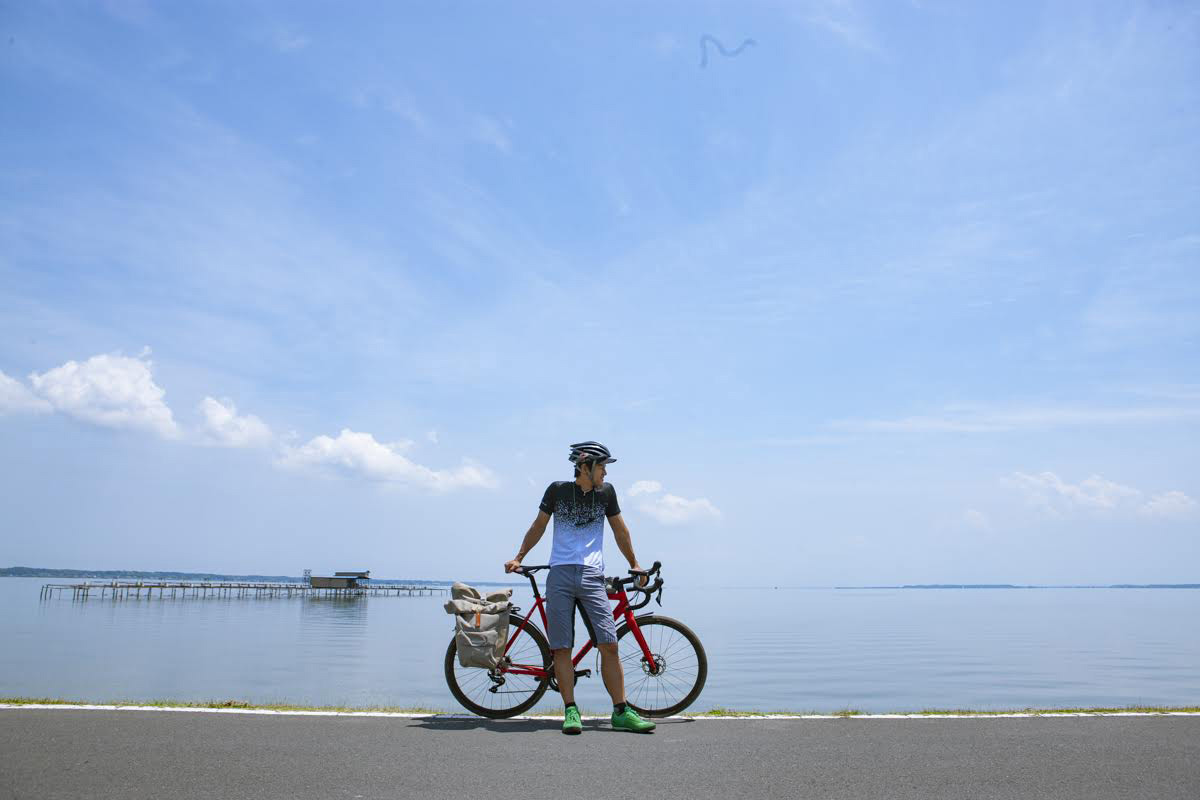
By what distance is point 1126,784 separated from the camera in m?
4.59

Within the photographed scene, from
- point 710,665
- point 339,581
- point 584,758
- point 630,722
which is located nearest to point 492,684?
point 630,722

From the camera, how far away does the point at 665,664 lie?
683cm

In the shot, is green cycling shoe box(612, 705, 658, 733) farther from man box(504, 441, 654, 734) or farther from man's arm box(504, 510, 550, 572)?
man's arm box(504, 510, 550, 572)

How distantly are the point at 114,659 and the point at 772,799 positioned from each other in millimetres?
31015

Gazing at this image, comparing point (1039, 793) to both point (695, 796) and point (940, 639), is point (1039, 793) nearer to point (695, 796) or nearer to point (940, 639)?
point (695, 796)

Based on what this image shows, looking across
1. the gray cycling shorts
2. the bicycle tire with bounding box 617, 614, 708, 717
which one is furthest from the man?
the bicycle tire with bounding box 617, 614, 708, 717

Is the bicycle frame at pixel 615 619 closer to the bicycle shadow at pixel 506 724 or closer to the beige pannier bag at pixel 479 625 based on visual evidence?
the beige pannier bag at pixel 479 625

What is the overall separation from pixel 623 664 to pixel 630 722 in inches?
27.3

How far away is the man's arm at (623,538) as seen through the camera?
22.1 ft

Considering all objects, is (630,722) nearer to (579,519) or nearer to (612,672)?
(612,672)

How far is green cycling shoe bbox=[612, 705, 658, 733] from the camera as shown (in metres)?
6.06

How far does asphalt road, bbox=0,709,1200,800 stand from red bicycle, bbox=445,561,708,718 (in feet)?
1.17

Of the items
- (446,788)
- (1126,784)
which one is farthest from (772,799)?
(1126,784)

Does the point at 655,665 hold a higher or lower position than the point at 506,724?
higher
